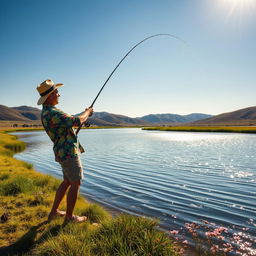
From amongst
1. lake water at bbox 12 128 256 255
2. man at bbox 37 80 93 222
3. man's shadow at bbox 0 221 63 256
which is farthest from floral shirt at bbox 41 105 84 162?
lake water at bbox 12 128 256 255

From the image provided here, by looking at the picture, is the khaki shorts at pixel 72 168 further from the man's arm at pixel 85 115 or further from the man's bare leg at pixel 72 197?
the man's arm at pixel 85 115

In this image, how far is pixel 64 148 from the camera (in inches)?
198

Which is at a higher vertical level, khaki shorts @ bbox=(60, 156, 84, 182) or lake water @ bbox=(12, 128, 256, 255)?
khaki shorts @ bbox=(60, 156, 84, 182)

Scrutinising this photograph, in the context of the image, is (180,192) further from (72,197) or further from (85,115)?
(85,115)

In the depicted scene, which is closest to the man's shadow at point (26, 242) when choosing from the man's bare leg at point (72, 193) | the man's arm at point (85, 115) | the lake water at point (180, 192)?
the man's bare leg at point (72, 193)

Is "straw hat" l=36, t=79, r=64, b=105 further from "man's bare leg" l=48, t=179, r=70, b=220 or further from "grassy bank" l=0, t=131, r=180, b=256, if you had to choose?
"grassy bank" l=0, t=131, r=180, b=256

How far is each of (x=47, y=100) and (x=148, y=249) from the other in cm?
357

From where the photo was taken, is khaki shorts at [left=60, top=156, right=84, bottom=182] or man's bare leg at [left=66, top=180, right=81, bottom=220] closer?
khaki shorts at [left=60, top=156, right=84, bottom=182]

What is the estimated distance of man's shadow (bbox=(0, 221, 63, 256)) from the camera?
4406 mm

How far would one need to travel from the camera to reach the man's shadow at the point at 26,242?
441 cm

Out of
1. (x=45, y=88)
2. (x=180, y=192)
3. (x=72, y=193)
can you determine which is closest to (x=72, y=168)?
(x=72, y=193)

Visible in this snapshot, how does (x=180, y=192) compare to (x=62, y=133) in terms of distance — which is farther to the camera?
(x=180, y=192)

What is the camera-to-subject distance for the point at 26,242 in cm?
473

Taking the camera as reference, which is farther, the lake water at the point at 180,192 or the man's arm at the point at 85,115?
the lake water at the point at 180,192
